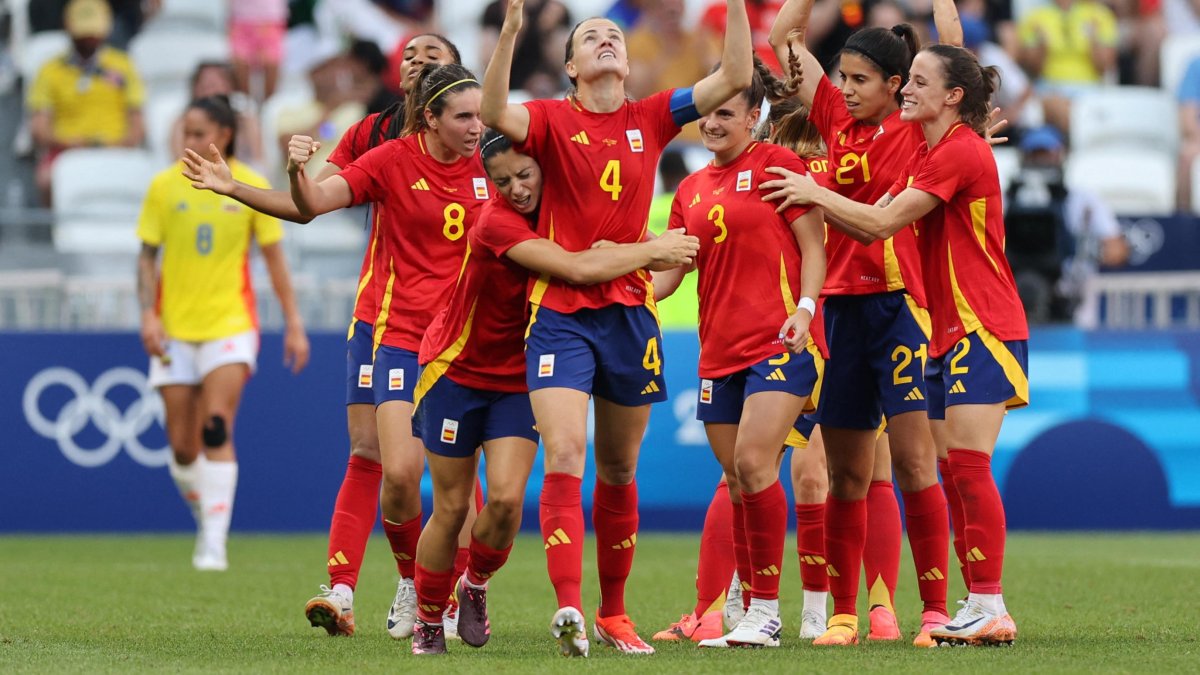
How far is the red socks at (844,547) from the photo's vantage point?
24.2ft

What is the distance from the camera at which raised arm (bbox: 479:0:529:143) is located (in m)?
6.27

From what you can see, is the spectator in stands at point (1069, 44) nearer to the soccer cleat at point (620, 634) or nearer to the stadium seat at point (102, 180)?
the stadium seat at point (102, 180)

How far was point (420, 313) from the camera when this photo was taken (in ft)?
24.7

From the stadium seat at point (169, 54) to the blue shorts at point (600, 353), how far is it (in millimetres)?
12390

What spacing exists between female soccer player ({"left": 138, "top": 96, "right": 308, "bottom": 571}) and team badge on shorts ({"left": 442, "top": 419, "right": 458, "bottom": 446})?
4178mm

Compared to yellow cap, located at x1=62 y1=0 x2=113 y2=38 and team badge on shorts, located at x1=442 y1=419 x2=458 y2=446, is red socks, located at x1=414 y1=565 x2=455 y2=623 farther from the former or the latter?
yellow cap, located at x1=62 y1=0 x2=113 y2=38

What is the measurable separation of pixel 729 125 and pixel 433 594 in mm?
2058

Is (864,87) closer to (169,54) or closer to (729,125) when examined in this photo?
(729,125)

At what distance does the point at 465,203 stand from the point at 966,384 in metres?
2.15

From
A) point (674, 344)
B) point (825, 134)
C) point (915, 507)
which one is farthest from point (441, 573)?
point (674, 344)

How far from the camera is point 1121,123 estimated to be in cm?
1891

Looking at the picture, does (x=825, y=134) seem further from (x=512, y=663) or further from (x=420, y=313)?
(x=512, y=663)

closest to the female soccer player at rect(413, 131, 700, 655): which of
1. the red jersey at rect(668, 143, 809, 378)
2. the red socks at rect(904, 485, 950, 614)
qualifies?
the red jersey at rect(668, 143, 809, 378)

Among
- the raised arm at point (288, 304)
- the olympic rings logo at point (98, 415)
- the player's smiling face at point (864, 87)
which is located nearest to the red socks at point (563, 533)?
the player's smiling face at point (864, 87)
